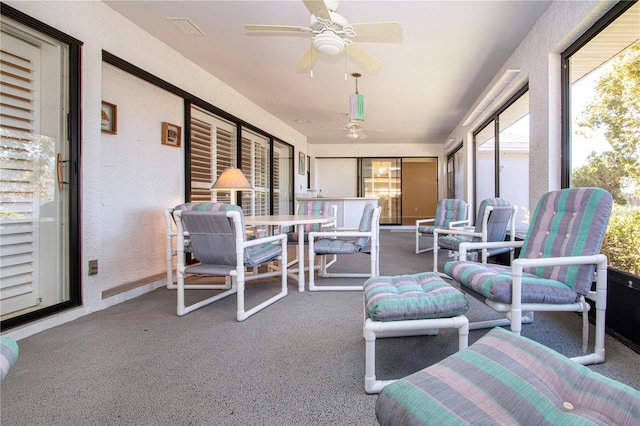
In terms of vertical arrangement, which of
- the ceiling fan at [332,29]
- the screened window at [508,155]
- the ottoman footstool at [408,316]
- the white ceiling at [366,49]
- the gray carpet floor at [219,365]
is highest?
the white ceiling at [366,49]

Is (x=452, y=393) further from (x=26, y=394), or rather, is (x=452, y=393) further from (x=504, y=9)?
(x=504, y=9)

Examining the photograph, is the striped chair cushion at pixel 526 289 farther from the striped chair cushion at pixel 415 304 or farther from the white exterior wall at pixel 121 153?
the white exterior wall at pixel 121 153

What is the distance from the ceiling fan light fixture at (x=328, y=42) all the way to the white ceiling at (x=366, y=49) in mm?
760

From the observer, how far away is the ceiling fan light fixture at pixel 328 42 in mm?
2070

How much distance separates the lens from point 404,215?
1145cm

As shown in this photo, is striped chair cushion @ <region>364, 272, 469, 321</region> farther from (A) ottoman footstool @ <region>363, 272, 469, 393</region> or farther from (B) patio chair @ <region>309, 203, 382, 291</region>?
(B) patio chair @ <region>309, 203, 382, 291</region>

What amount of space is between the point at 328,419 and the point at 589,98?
2.81 metres

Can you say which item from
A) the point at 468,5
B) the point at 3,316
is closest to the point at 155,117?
the point at 3,316

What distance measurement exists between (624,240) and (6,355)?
3.04 metres

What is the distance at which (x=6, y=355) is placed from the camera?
0.83 m

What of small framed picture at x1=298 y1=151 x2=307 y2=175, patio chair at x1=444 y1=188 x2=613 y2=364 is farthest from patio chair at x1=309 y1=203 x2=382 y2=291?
small framed picture at x1=298 y1=151 x2=307 y2=175

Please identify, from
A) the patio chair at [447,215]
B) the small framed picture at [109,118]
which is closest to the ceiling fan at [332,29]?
the small framed picture at [109,118]

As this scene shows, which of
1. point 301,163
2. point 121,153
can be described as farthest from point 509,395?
point 301,163

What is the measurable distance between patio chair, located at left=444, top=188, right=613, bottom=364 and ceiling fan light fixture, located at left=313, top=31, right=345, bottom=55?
5.53ft
